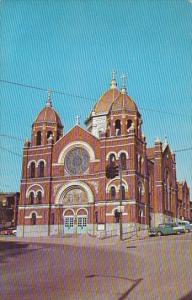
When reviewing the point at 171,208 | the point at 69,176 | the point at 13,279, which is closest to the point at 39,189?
the point at 69,176

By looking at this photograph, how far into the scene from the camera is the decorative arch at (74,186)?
5097 cm

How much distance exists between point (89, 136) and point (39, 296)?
144ft

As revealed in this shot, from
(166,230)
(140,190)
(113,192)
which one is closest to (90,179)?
(113,192)

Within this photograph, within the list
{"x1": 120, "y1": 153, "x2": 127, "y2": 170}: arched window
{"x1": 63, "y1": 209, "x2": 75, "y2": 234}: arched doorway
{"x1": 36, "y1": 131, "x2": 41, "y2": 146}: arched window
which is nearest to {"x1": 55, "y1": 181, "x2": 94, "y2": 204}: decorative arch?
{"x1": 63, "y1": 209, "x2": 75, "y2": 234}: arched doorway

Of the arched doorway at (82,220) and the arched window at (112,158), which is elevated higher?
the arched window at (112,158)

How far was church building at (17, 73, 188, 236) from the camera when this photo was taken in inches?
1937

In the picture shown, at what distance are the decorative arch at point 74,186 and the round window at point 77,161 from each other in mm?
1526

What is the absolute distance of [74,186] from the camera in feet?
172

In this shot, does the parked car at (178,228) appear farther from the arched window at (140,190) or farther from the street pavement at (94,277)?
the street pavement at (94,277)

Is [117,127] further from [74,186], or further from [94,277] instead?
[94,277]

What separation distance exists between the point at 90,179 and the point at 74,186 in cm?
253

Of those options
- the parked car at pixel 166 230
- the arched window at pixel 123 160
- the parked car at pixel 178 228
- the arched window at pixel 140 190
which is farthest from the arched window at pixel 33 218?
the parked car at pixel 178 228

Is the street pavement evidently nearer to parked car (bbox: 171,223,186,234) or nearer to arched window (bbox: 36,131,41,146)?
parked car (bbox: 171,223,186,234)

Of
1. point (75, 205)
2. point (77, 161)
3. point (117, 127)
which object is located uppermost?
point (117, 127)
